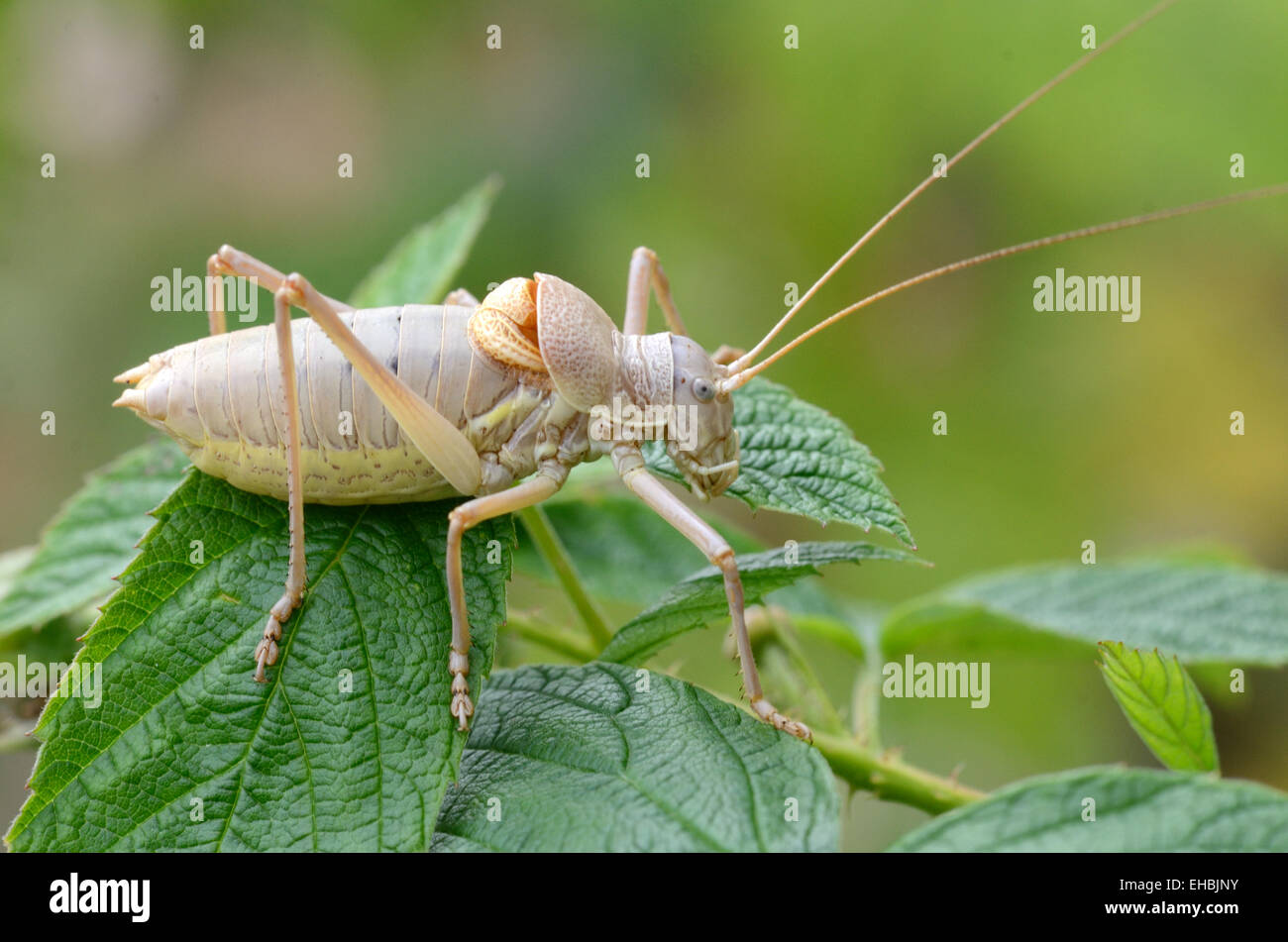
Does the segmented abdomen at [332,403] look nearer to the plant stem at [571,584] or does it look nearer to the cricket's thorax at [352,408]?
the cricket's thorax at [352,408]

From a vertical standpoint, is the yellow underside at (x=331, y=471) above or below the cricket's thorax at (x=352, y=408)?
below

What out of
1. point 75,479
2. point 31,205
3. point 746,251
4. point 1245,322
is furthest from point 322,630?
point 31,205

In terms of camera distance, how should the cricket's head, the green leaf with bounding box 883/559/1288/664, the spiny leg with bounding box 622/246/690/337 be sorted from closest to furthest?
the cricket's head < the green leaf with bounding box 883/559/1288/664 < the spiny leg with bounding box 622/246/690/337

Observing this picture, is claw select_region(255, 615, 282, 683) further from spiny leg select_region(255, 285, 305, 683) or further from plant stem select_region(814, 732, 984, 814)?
plant stem select_region(814, 732, 984, 814)

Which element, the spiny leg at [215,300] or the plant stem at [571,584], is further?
the spiny leg at [215,300]

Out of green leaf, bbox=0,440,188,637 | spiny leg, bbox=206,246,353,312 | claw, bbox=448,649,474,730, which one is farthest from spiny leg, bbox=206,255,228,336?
claw, bbox=448,649,474,730

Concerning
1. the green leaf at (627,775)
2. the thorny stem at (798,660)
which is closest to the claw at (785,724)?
the green leaf at (627,775)

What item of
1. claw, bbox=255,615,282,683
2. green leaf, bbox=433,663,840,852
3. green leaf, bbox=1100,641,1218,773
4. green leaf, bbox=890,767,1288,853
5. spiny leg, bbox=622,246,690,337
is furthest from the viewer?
spiny leg, bbox=622,246,690,337
